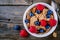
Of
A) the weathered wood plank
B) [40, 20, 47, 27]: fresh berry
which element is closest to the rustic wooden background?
the weathered wood plank

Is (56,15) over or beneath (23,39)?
over

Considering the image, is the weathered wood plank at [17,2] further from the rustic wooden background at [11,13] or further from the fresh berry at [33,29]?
the fresh berry at [33,29]

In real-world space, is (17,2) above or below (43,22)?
above

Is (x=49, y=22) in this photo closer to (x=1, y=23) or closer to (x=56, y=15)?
(x=56, y=15)

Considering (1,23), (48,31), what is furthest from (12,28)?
(48,31)

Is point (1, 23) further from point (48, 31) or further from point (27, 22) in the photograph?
point (48, 31)

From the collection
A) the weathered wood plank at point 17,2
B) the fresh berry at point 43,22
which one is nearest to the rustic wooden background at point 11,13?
the weathered wood plank at point 17,2

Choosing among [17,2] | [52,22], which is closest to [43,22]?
[52,22]

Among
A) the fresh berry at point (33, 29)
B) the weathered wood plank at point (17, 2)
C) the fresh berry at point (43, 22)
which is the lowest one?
the fresh berry at point (33, 29)

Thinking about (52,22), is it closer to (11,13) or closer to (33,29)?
(33,29)

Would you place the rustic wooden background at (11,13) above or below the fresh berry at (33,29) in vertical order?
above
